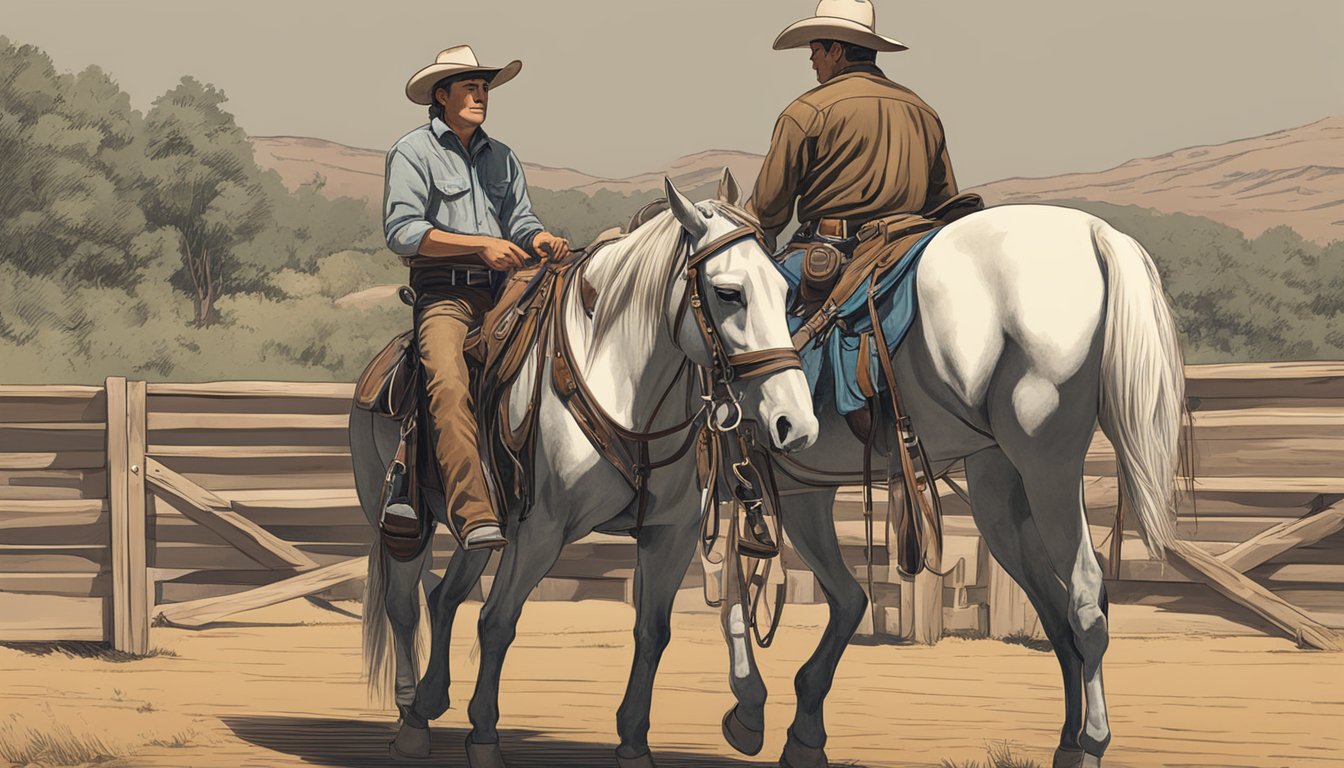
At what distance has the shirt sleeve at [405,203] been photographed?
6.72 metres

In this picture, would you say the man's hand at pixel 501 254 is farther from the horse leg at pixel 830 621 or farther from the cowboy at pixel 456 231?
the horse leg at pixel 830 621

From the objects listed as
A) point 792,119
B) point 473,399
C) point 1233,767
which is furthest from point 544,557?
point 1233,767

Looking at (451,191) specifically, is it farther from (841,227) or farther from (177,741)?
(177,741)

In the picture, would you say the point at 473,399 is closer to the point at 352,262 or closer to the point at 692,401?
the point at 692,401

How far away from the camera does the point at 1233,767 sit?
24.0 feet

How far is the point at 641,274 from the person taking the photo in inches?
242

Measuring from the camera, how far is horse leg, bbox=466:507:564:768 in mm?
6336

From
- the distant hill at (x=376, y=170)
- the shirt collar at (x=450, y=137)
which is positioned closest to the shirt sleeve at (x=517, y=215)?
the shirt collar at (x=450, y=137)

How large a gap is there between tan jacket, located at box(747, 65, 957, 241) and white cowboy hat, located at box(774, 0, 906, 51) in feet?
0.53

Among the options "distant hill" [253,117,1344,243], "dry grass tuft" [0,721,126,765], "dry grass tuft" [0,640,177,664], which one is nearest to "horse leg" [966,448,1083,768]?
"dry grass tuft" [0,721,126,765]

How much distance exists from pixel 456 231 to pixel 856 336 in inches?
68.6

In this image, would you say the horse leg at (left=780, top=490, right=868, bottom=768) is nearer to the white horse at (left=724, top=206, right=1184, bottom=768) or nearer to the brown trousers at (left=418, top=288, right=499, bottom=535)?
the white horse at (left=724, top=206, right=1184, bottom=768)

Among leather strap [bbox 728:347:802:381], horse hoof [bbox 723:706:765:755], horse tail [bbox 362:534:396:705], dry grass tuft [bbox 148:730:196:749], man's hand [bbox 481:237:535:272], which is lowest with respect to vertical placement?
dry grass tuft [bbox 148:730:196:749]

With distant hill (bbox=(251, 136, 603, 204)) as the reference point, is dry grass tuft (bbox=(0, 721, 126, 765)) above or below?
below
